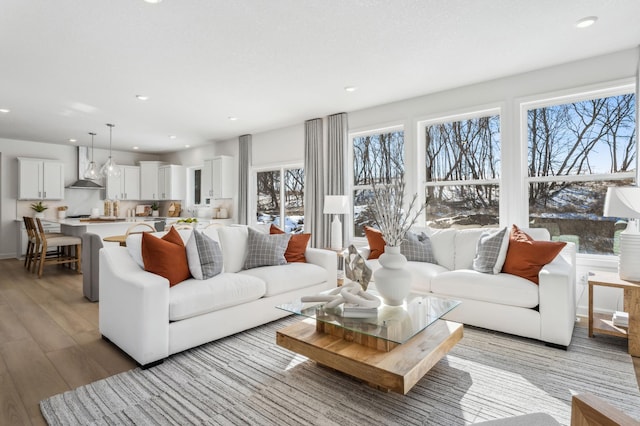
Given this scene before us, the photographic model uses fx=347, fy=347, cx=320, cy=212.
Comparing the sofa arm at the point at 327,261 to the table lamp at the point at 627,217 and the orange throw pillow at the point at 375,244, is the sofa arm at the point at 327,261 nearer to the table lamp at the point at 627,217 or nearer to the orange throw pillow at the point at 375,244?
the orange throw pillow at the point at 375,244

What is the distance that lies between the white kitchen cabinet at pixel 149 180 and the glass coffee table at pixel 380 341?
25.5 ft

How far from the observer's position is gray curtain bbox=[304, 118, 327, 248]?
5645 millimetres

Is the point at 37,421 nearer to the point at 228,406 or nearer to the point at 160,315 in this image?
the point at 160,315

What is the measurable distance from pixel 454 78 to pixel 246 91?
252cm

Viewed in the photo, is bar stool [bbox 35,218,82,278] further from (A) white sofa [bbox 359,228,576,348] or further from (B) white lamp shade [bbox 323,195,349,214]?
(A) white sofa [bbox 359,228,576,348]

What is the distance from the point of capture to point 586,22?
2.78 m

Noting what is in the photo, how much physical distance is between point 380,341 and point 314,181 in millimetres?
3967

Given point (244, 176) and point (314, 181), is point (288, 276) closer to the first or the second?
point (314, 181)

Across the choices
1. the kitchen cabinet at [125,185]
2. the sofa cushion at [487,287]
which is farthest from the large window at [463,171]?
the kitchen cabinet at [125,185]

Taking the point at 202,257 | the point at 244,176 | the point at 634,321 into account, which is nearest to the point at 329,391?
the point at 202,257

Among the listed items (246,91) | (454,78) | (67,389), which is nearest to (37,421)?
(67,389)

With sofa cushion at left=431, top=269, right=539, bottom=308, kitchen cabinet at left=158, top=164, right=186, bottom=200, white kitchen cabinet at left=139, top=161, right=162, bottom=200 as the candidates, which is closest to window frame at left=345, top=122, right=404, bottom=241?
sofa cushion at left=431, top=269, right=539, bottom=308

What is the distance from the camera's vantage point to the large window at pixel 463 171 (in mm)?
4270

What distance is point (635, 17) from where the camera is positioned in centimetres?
274
